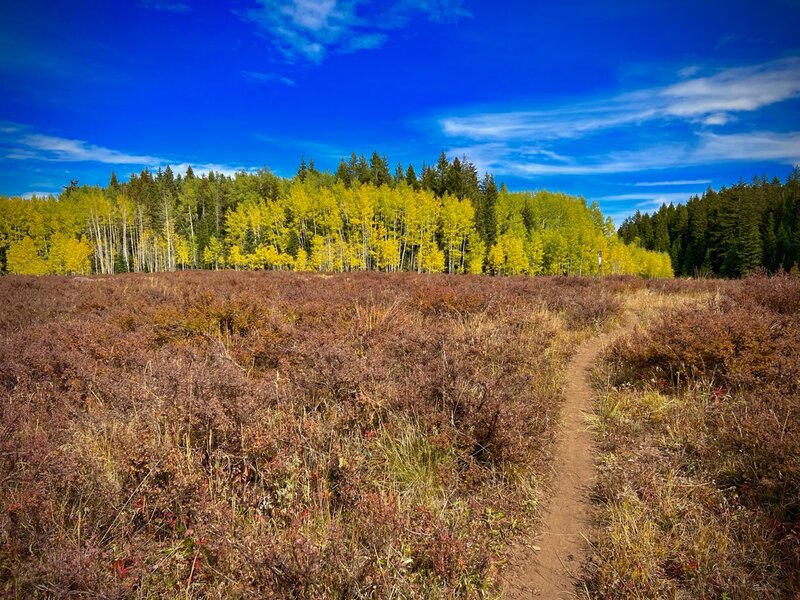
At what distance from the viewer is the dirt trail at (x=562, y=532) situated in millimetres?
3002

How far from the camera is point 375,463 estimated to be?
4113 mm

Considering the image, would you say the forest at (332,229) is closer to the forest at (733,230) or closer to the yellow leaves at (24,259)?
the yellow leaves at (24,259)

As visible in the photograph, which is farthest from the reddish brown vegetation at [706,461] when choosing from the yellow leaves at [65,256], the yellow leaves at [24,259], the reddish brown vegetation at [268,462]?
the yellow leaves at [65,256]

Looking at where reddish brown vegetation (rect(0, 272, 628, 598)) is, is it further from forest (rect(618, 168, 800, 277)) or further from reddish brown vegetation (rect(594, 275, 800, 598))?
forest (rect(618, 168, 800, 277))

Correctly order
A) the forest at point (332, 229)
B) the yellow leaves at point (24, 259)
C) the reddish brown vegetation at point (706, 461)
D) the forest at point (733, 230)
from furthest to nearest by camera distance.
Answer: the forest at point (733, 230) < the forest at point (332, 229) < the yellow leaves at point (24, 259) < the reddish brown vegetation at point (706, 461)

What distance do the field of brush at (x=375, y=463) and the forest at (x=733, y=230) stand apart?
226 ft

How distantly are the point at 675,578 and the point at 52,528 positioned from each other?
4.49 meters

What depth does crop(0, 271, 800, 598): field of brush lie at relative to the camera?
2.68 m

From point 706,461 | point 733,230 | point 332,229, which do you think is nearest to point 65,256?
point 332,229

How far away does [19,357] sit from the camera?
6016 mm

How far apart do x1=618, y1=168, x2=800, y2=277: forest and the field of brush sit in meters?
68.9

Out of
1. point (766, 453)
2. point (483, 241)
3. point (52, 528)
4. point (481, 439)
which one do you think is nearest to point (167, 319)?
point (52, 528)

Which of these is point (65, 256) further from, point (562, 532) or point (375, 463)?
point (562, 532)

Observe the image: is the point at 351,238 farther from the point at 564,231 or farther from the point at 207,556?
the point at 207,556
